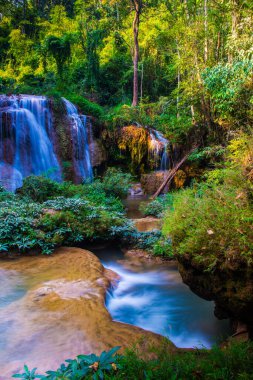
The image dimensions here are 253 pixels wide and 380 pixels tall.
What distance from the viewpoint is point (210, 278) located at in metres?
3.64

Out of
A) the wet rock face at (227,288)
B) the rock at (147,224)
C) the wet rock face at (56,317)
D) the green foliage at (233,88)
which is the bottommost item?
the rock at (147,224)

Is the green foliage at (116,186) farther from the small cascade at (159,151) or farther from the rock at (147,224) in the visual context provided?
the small cascade at (159,151)

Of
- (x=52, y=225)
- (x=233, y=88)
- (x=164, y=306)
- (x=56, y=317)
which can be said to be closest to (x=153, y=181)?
(x=233, y=88)

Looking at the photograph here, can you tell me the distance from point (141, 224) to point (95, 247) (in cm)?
190

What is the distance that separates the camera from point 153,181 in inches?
582

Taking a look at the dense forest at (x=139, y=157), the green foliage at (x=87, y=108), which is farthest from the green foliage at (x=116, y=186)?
the green foliage at (x=87, y=108)

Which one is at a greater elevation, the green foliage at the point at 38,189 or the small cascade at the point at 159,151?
the small cascade at the point at 159,151

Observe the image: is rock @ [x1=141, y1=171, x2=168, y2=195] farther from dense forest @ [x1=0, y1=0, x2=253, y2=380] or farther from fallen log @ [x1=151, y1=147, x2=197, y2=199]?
fallen log @ [x1=151, y1=147, x2=197, y2=199]

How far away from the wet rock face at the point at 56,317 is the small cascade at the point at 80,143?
1070cm

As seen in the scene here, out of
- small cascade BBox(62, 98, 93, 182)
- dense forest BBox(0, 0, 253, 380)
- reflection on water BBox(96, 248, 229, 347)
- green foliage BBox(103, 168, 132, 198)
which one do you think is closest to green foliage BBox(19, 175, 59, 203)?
dense forest BBox(0, 0, 253, 380)

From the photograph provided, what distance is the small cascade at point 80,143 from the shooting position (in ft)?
53.7

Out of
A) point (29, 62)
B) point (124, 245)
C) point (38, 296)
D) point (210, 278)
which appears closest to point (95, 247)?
point (124, 245)

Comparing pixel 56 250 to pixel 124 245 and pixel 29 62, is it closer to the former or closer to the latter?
pixel 124 245

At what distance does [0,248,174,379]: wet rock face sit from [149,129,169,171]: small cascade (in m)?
10.5
